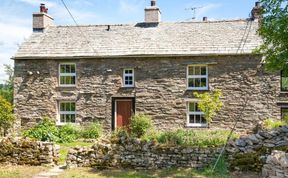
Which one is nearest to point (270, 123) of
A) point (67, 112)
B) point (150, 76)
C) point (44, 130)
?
point (150, 76)

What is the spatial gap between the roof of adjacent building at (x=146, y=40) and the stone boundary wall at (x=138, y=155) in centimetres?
949

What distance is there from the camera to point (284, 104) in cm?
1933

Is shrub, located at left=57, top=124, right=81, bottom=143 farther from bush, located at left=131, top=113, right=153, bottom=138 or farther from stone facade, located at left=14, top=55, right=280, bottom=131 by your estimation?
bush, located at left=131, top=113, right=153, bottom=138

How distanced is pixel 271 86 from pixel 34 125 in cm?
1425

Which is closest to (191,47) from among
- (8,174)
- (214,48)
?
(214,48)

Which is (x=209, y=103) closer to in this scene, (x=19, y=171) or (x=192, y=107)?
(x=192, y=107)

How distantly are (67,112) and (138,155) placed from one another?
10.8 meters

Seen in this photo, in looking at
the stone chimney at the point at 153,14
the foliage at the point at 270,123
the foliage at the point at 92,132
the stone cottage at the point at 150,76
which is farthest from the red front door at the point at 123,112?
the foliage at the point at 270,123

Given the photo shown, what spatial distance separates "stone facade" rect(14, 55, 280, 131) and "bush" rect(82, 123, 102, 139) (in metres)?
0.74

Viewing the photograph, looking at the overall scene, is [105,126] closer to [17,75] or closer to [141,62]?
[141,62]

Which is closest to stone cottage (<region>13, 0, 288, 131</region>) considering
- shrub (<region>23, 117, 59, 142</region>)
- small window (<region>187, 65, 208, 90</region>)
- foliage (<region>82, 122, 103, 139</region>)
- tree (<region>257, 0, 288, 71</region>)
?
small window (<region>187, 65, 208, 90</region>)

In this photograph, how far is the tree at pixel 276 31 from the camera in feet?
36.4

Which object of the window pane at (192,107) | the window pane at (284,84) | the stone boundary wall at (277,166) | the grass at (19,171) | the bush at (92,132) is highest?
the window pane at (284,84)

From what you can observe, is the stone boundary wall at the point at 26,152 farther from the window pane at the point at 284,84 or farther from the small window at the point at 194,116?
the window pane at the point at 284,84
